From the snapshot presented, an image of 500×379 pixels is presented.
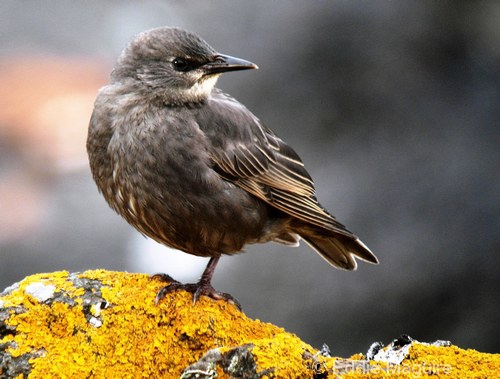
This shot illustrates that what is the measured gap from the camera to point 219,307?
522cm

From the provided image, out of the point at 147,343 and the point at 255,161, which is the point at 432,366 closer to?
the point at 147,343

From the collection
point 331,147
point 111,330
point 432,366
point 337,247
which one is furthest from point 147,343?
point 331,147

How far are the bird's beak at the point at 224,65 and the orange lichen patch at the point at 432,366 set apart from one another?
6.48ft

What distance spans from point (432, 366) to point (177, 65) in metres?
2.45

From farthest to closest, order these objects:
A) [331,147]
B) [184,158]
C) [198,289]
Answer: [331,147] → [184,158] → [198,289]

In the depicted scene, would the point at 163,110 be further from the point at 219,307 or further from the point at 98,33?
the point at 98,33

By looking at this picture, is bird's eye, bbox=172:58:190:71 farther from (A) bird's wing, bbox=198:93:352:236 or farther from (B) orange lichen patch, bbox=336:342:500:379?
(B) orange lichen patch, bbox=336:342:500:379

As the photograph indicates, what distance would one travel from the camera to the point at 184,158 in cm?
548

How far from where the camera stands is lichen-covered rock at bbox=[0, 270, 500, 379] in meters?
4.25

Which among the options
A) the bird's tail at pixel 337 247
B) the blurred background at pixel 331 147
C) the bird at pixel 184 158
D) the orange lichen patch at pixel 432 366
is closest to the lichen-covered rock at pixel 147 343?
the orange lichen patch at pixel 432 366

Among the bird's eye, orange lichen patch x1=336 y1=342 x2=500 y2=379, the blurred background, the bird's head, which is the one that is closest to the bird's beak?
the bird's head

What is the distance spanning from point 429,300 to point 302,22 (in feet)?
10.8

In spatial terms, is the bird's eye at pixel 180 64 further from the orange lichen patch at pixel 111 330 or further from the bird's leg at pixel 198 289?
the orange lichen patch at pixel 111 330

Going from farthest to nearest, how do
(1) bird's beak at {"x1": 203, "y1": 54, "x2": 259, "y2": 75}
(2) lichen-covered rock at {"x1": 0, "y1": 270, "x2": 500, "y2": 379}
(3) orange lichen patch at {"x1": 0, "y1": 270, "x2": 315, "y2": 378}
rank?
(1) bird's beak at {"x1": 203, "y1": 54, "x2": 259, "y2": 75}, (3) orange lichen patch at {"x1": 0, "y1": 270, "x2": 315, "y2": 378}, (2) lichen-covered rock at {"x1": 0, "y1": 270, "x2": 500, "y2": 379}
